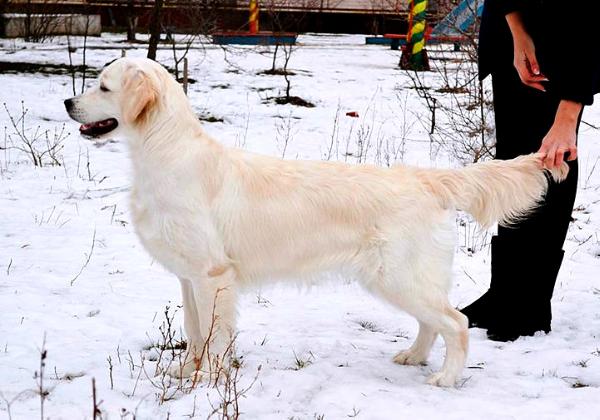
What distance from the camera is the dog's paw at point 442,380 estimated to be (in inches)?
134

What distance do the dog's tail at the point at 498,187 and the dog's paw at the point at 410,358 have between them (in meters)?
0.73

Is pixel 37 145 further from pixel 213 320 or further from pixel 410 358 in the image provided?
pixel 410 358

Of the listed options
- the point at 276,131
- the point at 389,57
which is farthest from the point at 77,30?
the point at 276,131

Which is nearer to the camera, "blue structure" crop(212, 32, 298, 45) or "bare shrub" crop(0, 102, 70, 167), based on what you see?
"bare shrub" crop(0, 102, 70, 167)

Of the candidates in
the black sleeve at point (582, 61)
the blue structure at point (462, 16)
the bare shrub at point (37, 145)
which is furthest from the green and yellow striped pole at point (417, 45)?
the black sleeve at point (582, 61)

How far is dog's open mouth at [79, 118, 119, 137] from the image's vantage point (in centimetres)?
343

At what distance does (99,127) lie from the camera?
3.44 metres

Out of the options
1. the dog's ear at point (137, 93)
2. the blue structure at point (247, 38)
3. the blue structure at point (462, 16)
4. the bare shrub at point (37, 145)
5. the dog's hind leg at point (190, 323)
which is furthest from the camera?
the blue structure at point (247, 38)

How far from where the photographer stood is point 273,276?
3.49 meters

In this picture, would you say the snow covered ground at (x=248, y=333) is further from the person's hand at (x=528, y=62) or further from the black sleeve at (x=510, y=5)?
the black sleeve at (x=510, y=5)

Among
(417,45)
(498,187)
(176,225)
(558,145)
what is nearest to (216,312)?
(176,225)

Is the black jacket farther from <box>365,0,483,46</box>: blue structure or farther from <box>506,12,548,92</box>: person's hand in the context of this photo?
<box>365,0,483,46</box>: blue structure

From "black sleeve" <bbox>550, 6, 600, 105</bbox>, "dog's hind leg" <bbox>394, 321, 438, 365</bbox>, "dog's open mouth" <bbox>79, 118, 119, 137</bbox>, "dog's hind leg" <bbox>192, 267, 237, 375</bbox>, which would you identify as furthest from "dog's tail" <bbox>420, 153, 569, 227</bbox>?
"dog's open mouth" <bbox>79, 118, 119, 137</bbox>

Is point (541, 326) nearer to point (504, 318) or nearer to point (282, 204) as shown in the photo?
point (504, 318)
